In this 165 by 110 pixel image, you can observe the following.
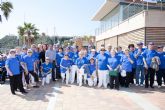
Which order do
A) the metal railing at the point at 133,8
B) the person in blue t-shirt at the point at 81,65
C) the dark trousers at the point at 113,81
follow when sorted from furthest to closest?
1. the metal railing at the point at 133,8
2. the person in blue t-shirt at the point at 81,65
3. the dark trousers at the point at 113,81

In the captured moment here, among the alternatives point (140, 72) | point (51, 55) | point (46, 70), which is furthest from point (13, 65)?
point (140, 72)

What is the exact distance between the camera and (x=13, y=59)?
38.6ft

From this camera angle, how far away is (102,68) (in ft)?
44.4

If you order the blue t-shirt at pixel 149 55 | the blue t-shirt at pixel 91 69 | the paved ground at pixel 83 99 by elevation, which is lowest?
the paved ground at pixel 83 99

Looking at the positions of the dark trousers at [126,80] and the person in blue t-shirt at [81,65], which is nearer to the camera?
the dark trousers at [126,80]

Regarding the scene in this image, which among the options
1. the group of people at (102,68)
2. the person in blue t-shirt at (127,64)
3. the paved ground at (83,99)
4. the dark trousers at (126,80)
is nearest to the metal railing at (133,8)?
the group of people at (102,68)

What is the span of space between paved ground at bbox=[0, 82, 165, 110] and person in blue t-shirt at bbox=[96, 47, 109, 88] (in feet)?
2.27

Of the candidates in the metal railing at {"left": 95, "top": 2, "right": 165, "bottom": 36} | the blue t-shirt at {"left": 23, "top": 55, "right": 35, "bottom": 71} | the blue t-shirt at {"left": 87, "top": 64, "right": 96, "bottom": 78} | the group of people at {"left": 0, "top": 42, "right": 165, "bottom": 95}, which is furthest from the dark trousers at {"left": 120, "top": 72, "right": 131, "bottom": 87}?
the metal railing at {"left": 95, "top": 2, "right": 165, "bottom": 36}

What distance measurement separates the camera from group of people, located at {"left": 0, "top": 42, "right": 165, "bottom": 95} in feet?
42.9

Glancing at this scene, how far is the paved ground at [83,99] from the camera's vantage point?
31.2 feet

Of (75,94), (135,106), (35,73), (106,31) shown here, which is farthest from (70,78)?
(106,31)

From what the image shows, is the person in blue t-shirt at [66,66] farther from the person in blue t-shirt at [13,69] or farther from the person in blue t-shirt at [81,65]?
the person in blue t-shirt at [13,69]

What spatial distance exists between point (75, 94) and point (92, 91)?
3.23 feet

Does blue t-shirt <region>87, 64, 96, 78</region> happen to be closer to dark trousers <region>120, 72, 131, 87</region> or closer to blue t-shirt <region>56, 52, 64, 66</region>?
dark trousers <region>120, 72, 131, 87</region>
